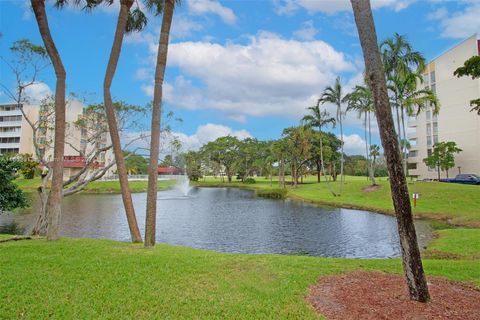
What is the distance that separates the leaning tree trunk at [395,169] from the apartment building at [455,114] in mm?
59510

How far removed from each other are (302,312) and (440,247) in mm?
11157

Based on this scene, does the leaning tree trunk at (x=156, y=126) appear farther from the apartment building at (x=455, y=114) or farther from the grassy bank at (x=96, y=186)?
the apartment building at (x=455, y=114)

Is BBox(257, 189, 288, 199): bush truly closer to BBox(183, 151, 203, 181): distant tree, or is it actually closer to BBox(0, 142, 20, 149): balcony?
BBox(183, 151, 203, 181): distant tree

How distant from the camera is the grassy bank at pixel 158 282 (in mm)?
5707

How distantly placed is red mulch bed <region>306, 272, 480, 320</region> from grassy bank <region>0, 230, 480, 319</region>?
42cm

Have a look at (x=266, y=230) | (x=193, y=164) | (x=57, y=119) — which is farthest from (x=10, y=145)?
(x=57, y=119)

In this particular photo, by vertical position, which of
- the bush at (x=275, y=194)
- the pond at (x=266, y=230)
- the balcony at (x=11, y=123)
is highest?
the balcony at (x=11, y=123)

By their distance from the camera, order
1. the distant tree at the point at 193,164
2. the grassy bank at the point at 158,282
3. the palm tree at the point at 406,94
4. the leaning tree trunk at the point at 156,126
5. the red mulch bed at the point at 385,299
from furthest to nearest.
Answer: the distant tree at the point at 193,164
the palm tree at the point at 406,94
the leaning tree trunk at the point at 156,126
the grassy bank at the point at 158,282
the red mulch bed at the point at 385,299

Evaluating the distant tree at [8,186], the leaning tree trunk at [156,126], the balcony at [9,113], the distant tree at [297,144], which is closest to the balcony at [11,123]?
the balcony at [9,113]

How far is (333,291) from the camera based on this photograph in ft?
21.7

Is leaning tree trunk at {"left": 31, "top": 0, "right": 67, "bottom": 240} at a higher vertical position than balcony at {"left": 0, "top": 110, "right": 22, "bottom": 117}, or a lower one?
lower

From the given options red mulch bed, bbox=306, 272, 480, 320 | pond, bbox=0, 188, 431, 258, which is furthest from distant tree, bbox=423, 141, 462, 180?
red mulch bed, bbox=306, 272, 480, 320

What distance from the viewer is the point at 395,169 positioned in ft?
18.9

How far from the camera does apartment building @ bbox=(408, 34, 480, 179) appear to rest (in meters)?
56.4
